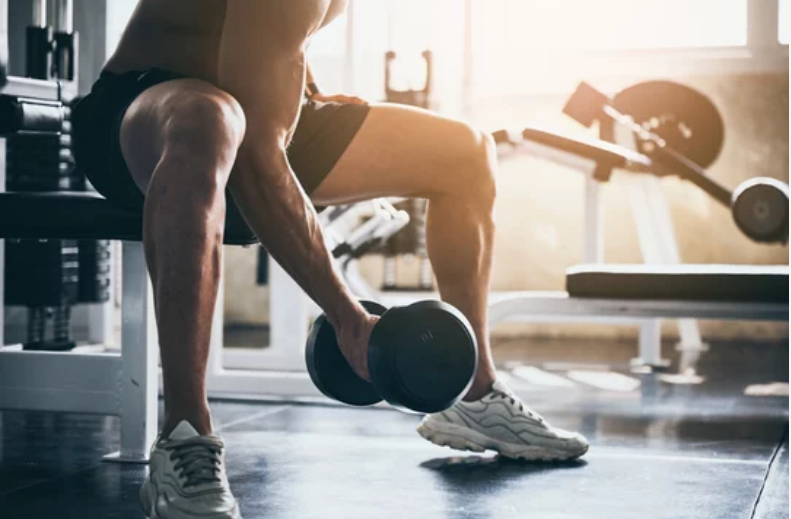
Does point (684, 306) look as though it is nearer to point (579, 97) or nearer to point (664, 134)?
point (579, 97)

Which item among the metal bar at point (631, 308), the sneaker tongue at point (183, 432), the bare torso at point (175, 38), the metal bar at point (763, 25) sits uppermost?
the metal bar at point (763, 25)

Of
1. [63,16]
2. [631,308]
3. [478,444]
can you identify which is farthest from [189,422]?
[63,16]

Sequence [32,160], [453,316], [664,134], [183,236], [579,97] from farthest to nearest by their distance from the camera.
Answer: [664,134], [579,97], [32,160], [453,316], [183,236]

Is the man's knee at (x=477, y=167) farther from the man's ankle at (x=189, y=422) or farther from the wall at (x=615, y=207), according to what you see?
the wall at (x=615, y=207)

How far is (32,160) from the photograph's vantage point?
8.85 ft

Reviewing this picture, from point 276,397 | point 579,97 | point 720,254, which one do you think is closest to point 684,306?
point 276,397

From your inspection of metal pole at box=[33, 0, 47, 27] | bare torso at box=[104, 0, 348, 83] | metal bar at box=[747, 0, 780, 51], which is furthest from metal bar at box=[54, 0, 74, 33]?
metal bar at box=[747, 0, 780, 51]

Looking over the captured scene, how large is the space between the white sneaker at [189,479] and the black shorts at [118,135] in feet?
1.29

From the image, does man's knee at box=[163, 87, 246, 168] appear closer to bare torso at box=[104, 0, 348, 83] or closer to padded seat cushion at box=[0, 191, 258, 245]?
bare torso at box=[104, 0, 348, 83]

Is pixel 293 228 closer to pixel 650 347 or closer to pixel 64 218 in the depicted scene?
pixel 64 218

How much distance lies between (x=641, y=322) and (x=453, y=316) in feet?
7.79

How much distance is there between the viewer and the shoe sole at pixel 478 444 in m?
1.83

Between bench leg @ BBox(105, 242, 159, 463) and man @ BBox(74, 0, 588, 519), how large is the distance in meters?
0.31

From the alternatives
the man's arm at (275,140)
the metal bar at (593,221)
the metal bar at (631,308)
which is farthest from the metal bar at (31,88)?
the metal bar at (593,221)
